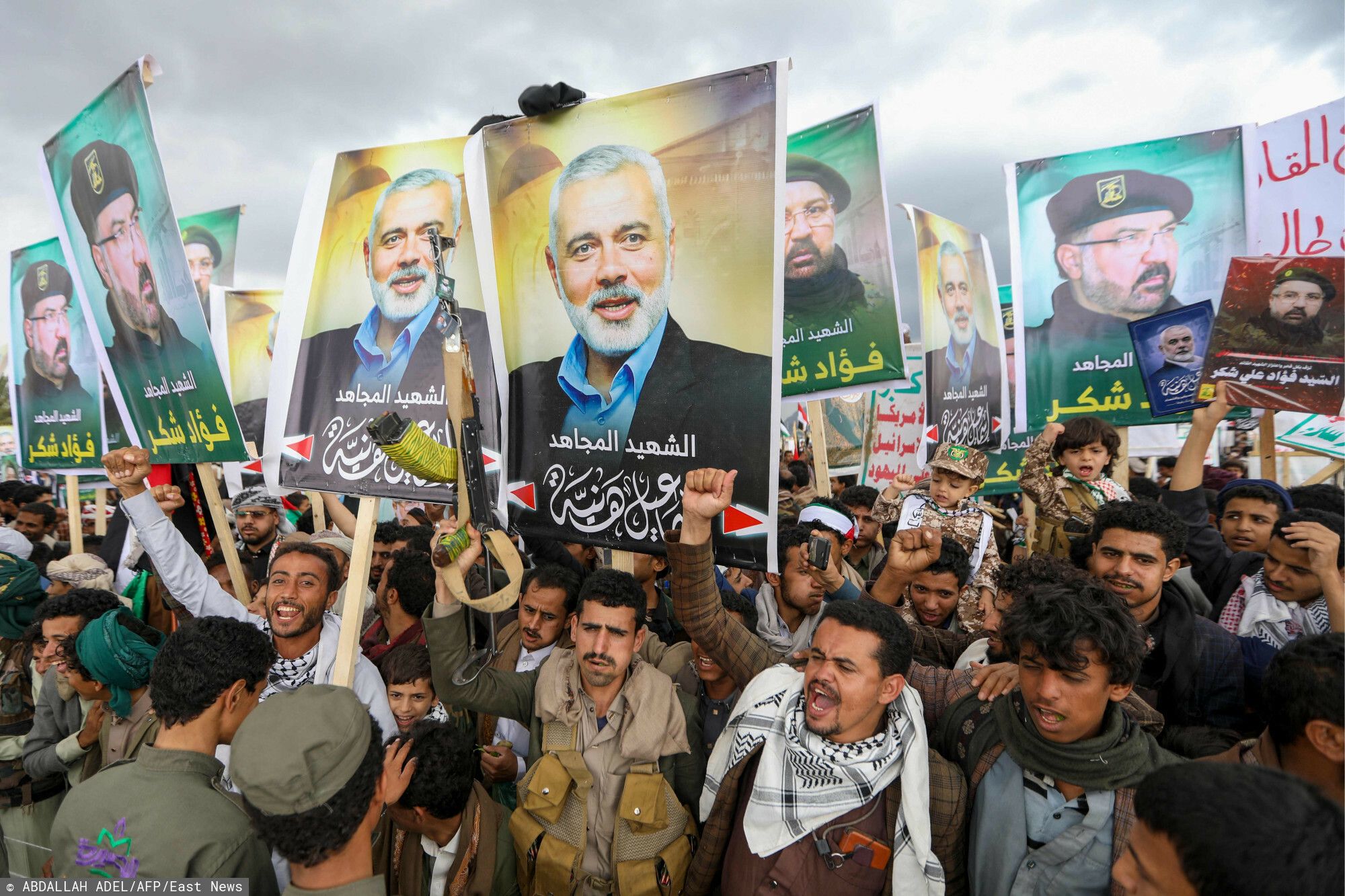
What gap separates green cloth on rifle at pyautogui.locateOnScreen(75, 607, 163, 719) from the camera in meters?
2.64

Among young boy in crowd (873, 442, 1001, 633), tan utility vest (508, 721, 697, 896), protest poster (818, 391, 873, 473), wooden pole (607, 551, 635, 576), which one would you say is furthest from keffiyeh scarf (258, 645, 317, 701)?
protest poster (818, 391, 873, 473)

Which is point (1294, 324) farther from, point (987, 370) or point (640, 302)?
point (640, 302)

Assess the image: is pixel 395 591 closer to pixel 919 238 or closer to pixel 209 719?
pixel 209 719

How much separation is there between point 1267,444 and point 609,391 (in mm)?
3710

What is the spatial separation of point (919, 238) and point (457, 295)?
4.96 m

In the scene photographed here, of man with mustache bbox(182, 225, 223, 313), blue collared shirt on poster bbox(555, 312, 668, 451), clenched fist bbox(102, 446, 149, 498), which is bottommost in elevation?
Answer: clenched fist bbox(102, 446, 149, 498)

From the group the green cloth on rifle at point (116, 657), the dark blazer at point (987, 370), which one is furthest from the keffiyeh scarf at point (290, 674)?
the dark blazer at point (987, 370)

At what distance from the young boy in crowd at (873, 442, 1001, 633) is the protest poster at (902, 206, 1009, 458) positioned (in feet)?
7.98

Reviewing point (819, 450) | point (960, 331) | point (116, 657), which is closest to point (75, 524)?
point (116, 657)

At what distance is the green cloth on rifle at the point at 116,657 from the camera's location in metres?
2.64

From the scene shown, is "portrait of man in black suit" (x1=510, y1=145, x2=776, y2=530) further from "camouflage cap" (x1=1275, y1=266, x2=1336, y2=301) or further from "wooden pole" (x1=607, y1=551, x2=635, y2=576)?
"camouflage cap" (x1=1275, y1=266, x2=1336, y2=301)

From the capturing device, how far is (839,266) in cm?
538

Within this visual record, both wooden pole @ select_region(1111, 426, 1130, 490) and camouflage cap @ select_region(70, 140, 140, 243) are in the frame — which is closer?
camouflage cap @ select_region(70, 140, 140, 243)

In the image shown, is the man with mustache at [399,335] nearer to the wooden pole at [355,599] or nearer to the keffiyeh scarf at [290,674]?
the wooden pole at [355,599]
